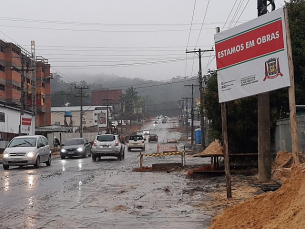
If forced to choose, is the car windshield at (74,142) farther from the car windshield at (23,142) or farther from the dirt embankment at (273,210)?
the dirt embankment at (273,210)

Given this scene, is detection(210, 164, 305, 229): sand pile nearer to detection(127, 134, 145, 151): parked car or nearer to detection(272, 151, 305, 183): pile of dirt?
detection(272, 151, 305, 183): pile of dirt

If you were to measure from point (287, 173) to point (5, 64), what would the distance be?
63.8m

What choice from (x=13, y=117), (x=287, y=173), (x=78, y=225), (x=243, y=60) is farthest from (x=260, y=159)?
(x=13, y=117)

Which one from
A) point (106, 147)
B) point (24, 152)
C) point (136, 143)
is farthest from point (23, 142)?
point (136, 143)

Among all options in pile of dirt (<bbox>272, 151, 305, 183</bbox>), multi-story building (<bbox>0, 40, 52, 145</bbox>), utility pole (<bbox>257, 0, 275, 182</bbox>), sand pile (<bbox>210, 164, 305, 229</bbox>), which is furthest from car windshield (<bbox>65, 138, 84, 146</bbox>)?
sand pile (<bbox>210, 164, 305, 229</bbox>)

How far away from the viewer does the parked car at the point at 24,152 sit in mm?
22094

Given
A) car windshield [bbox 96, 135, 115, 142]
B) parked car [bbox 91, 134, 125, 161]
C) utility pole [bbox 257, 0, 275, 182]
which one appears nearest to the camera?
utility pole [bbox 257, 0, 275, 182]

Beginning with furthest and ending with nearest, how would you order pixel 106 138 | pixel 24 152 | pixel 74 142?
pixel 74 142, pixel 106 138, pixel 24 152

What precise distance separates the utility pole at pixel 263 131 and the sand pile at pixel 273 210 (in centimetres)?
615

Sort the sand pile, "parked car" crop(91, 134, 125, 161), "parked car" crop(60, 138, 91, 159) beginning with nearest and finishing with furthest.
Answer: the sand pile → "parked car" crop(91, 134, 125, 161) → "parked car" crop(60, 138, 91, 159)

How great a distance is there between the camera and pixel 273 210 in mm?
6492

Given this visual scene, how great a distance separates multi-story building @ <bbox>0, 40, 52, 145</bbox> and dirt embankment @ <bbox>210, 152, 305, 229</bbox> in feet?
123

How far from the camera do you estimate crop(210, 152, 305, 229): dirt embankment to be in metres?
5.67

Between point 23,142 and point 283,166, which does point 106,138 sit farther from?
point 283,166
